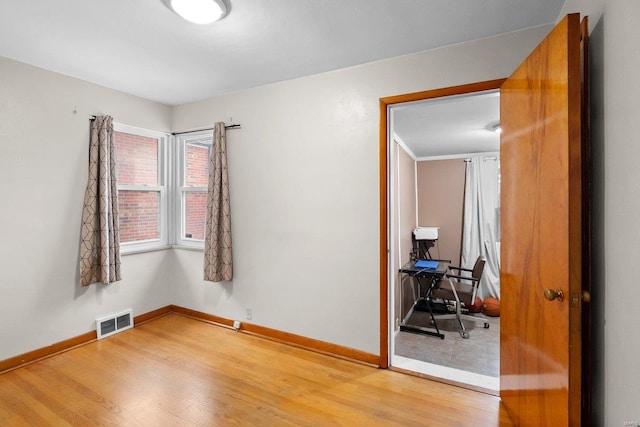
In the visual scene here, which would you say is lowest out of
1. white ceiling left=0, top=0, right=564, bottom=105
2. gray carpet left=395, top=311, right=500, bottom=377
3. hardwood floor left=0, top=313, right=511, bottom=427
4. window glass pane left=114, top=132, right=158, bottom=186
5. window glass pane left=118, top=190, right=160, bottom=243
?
gray carpet left=395, top=311, right=500, bottom=377

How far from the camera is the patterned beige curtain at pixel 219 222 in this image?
315cm

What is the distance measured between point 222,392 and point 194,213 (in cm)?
220

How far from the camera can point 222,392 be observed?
215 cm

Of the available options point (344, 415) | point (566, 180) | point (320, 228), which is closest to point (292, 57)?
point (320, 228)

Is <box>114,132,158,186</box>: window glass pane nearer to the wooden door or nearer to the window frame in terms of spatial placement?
the window frame

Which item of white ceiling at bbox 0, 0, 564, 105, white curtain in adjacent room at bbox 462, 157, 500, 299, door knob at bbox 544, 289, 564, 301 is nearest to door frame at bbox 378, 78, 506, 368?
white ceiling at bbox 0, 0, 564, 105

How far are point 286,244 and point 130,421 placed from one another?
1.65 metres

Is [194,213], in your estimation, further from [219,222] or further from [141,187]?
[219,222]

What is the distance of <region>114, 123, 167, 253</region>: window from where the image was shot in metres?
3.33

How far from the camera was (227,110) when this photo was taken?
10.7ft

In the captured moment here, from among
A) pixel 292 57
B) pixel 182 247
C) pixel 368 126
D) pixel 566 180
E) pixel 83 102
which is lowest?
pixel 182 247

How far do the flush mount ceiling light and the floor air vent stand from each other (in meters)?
2.84

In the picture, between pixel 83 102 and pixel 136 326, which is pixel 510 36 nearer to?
pixel 83 102

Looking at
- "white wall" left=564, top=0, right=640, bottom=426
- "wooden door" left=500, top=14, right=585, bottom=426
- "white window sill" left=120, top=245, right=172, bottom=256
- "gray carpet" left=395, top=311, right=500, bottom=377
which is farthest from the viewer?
"white window sill" left=120, top=245, right=172, bottom=256
